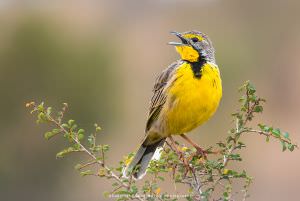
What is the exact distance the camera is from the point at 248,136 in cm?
2070

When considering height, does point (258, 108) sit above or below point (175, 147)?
above

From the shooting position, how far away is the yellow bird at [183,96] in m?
5.42

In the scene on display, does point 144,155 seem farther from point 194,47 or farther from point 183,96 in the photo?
Result: point 194,47

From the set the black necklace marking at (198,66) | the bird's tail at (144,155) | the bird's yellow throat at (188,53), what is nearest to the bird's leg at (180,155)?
the bird's tail at (144,155)

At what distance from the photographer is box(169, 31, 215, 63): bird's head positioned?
5723mm

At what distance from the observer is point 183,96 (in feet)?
17.9

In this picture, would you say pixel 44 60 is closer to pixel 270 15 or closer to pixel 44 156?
pixel 44 156

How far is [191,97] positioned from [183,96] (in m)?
0.07

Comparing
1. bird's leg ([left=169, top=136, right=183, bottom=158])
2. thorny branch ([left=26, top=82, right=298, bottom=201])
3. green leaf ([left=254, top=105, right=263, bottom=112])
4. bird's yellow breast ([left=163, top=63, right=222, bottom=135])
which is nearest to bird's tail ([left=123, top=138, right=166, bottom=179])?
bird's leg ([left=169, top=136, right=183, bottom=158])

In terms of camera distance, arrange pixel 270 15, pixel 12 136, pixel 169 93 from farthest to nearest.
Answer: pixel 270 15
pixel 12 136
pixel 169 93

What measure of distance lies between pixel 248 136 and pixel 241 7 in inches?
639

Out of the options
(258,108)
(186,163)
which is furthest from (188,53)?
(258,108)

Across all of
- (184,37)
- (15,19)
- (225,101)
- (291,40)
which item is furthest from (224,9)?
(184,37)

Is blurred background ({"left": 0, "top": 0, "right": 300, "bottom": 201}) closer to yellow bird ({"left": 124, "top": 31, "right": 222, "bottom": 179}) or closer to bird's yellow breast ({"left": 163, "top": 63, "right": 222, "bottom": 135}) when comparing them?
yellow bird ({"left": 124, "top": 31, "right": 222, "bottom": 179})
